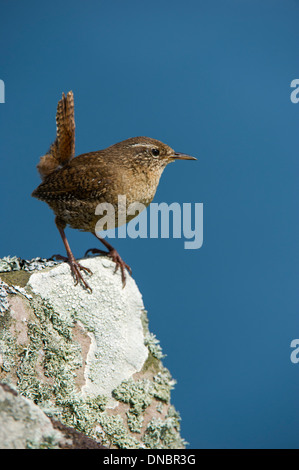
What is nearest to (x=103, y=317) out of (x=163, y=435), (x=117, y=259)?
(x=117, y=259)

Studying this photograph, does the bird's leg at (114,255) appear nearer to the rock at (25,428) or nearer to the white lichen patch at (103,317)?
the white lichen patch at (103,317)

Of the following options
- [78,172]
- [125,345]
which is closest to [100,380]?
[125,345]

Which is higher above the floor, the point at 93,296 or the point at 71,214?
the point at 71,214

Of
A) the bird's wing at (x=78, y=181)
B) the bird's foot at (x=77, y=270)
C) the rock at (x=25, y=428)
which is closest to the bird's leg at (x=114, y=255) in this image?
the bird's foot at (x=77, y=270)

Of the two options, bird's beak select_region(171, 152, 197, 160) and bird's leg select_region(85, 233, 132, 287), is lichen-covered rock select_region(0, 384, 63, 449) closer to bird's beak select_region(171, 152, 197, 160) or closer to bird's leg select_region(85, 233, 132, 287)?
bird's leg select_region(85, 233, 132, 287)

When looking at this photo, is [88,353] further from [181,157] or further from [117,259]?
[181,157]
